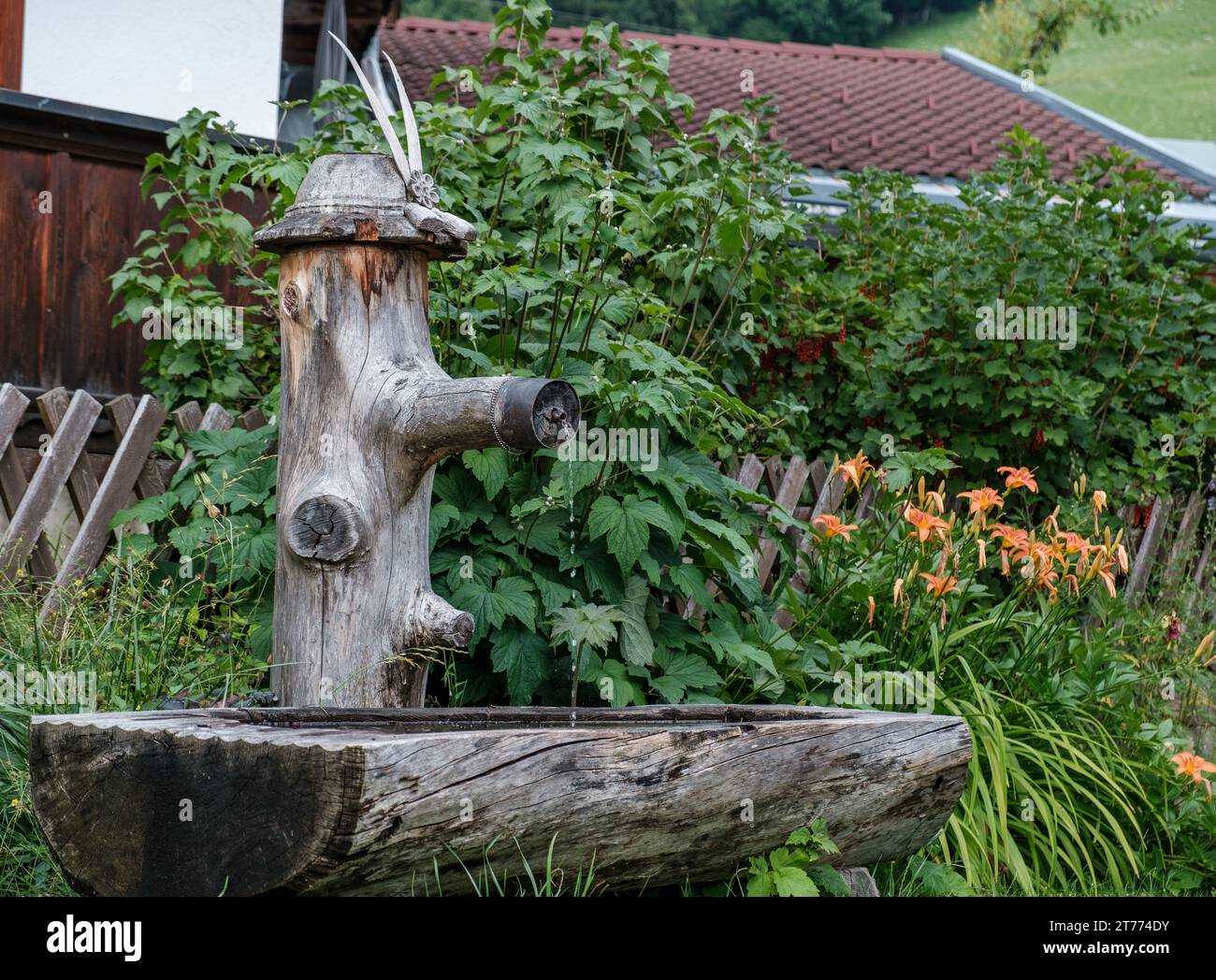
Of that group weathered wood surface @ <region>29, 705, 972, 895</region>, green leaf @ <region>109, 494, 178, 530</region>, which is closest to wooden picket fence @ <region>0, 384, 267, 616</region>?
green leaf @ <region>109, 494, 178, 530</region>

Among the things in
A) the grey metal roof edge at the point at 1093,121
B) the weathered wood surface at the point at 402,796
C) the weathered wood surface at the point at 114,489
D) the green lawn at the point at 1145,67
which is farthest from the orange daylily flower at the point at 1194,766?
the green lawn at the point at 1145,67

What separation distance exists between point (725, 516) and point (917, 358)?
7.15 ft

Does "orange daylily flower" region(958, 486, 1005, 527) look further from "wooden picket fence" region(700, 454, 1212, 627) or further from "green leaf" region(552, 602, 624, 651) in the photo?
"green leaf" region(552, 602, 624, 651)

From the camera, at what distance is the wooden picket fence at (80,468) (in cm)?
409

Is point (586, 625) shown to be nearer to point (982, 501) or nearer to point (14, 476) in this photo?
point (982, 501)

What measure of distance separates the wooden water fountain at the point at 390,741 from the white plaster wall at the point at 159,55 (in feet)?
13.3

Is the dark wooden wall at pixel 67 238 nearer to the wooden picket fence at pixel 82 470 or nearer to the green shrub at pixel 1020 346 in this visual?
the wooden picket fence at pixel 82 470

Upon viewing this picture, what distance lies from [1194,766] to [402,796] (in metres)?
2.71

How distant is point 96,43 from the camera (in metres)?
6.57

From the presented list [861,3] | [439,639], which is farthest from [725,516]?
[861,3]

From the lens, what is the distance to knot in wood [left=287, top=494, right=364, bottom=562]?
8.89 ft

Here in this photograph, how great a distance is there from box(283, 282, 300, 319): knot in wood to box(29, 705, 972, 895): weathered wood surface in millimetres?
963

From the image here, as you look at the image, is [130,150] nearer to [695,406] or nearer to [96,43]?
[96,43]

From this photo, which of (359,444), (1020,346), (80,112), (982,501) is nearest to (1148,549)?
(1020,346)
